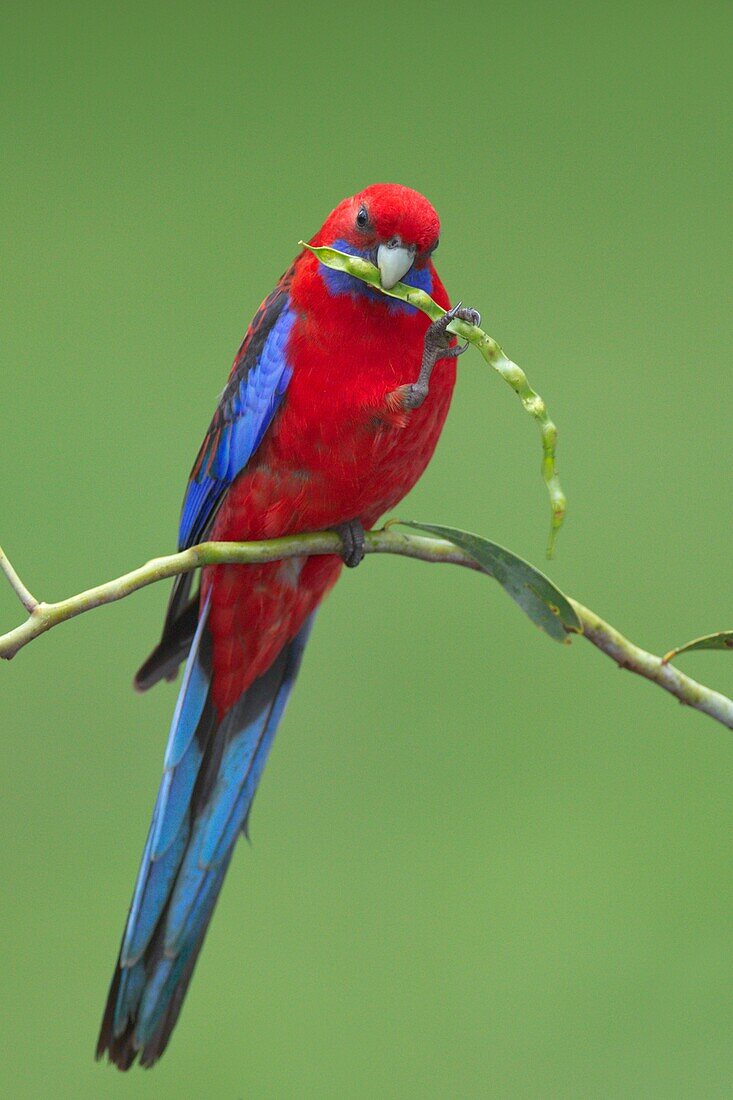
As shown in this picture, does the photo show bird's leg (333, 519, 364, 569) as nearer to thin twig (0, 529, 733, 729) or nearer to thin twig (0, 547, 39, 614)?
thin twig (0, 529, 733, 729)

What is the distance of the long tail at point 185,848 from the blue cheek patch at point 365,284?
38 cm

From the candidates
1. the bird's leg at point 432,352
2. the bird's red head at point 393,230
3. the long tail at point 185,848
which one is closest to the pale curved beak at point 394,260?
the bird's red head at point 393,230

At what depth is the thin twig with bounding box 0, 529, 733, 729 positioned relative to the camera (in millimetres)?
918

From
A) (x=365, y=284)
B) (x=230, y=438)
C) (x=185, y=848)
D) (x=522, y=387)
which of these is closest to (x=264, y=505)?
(x=230, y=438)

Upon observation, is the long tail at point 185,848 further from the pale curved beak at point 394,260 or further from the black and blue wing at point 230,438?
the pale curved beak at point 394,260

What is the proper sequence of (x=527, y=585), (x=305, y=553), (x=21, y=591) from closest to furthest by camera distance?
(x=21, y=591), (x=527, y=585), (x=305, y=553)

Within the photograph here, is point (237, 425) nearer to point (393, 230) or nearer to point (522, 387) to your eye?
point (393, 230)

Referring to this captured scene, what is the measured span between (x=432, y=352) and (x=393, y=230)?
186mm

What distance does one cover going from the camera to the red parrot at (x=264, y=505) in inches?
53.3

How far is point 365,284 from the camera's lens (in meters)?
1.36

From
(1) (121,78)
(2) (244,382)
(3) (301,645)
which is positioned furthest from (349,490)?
(1) (121,78)

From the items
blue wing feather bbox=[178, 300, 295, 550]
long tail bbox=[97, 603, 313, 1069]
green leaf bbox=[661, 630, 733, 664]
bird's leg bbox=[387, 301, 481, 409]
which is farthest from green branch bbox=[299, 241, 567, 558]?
long tail bbox=[97, 603, 313, 1069]

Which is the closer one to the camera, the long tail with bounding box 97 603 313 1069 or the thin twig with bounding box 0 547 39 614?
the thin twig with bounding box 0 547 39 614

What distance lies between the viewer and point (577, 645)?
109 inches
